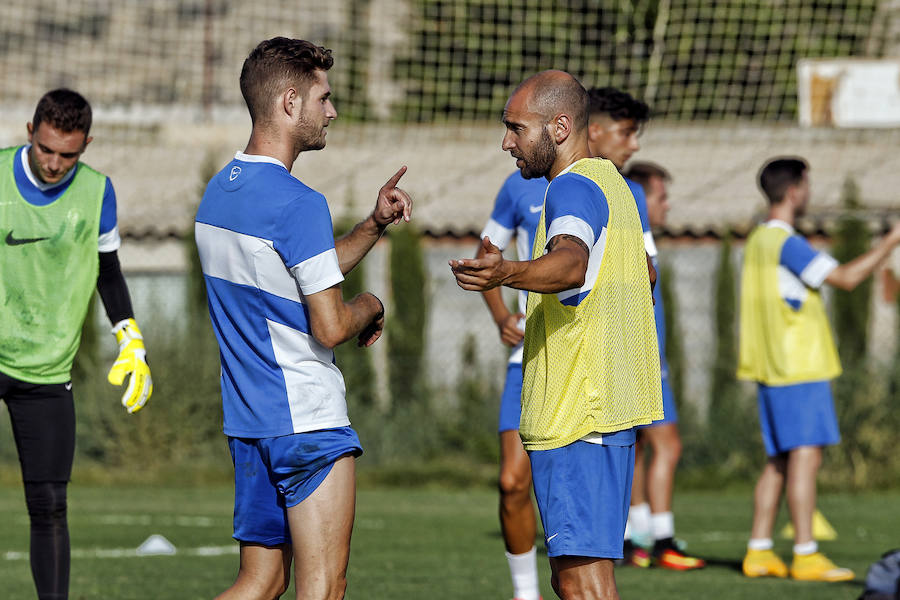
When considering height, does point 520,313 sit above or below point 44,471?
above

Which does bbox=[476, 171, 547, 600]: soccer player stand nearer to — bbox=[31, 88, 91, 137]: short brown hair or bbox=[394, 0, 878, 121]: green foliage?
bbox=[31, 88, 91, 137]: short brown hair

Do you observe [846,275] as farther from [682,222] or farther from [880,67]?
[880,67]

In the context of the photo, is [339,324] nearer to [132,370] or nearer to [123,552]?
[132,370]

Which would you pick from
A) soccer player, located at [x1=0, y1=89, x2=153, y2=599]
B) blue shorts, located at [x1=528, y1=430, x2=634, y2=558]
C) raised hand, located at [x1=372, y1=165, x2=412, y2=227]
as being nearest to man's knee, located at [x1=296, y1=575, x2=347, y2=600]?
blue shorts, located at [x1=528, y1=430, x2=634, y2=558]

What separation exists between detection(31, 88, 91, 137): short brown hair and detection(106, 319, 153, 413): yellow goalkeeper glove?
0.92 meters

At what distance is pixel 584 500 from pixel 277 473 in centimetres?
99

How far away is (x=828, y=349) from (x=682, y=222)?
7.69m

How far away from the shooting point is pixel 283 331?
4.31 metres

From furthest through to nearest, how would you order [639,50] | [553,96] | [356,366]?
[639,50]
[356,366]
[553,96]

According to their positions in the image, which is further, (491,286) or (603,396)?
(603,396)

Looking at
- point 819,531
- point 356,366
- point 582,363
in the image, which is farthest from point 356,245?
point 356,366

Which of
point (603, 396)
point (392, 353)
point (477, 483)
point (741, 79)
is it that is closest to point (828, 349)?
point (603, 396)

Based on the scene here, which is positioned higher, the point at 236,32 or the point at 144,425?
the point at 236,32

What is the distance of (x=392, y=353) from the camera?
1509 cm
